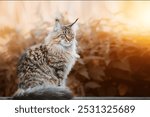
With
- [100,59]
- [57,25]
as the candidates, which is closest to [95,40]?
[100,59]

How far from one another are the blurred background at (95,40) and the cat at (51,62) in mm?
39

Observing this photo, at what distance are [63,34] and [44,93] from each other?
1.30 feet

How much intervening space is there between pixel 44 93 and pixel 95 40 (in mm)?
476

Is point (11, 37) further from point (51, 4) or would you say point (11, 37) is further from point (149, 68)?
point (149, 68)

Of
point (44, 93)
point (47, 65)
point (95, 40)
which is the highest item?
point (95, 40)

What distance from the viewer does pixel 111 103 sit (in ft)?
7.48

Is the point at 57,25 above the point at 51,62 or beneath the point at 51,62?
above

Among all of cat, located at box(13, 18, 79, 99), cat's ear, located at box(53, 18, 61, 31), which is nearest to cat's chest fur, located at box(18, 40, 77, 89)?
cat, located at box(13, 18, 79, 99)

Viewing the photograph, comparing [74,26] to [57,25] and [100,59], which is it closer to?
[57,25]

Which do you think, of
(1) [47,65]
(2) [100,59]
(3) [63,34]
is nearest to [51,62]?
(1) [47,65]

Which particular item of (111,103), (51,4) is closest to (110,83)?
(111,103)

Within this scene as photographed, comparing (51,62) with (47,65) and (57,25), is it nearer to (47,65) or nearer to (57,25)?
→ (47,65)

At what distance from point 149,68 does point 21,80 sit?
0.83 m

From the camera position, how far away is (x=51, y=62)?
234 centimetres
